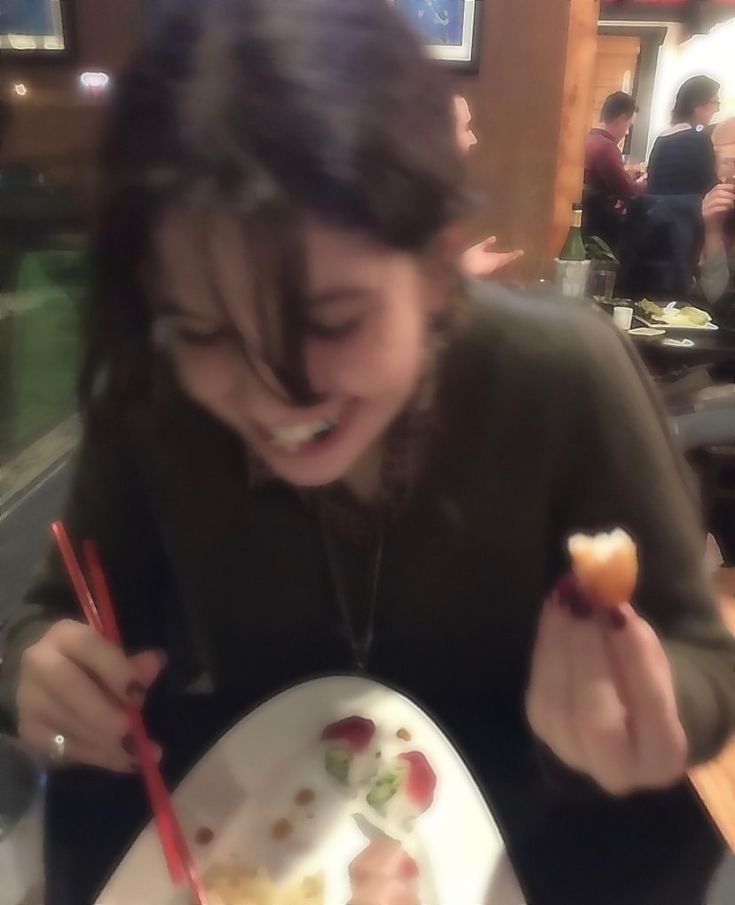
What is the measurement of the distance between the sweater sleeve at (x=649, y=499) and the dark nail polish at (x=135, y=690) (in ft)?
1.06

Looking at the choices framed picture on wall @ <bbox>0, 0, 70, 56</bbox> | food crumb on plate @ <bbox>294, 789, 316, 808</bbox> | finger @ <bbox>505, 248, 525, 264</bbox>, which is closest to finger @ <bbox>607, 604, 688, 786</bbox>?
food crumb on plate @ <bbox>294, 789, 316, 808</bbox>

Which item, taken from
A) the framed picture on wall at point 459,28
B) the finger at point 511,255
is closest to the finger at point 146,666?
the finger at point 511,255

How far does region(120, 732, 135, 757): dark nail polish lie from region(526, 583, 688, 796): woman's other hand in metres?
0.25

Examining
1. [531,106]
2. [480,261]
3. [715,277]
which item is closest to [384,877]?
[480,261]

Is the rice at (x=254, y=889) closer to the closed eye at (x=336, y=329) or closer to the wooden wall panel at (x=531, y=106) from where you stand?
the closed eye at (x=336, y=329)

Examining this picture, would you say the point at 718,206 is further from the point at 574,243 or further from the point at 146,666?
the point at 146,666

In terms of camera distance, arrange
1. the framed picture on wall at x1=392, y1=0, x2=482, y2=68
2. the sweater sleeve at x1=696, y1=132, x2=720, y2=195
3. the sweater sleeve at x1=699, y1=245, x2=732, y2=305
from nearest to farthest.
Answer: the framed picture on wall at x1=392, y1=0, x2=482, y2=68
the sweater sleeve at x1=699, y1=245, x2=732, y2=305
the sweater sleeve at x1=696, y1=132, x2=720, y2=195

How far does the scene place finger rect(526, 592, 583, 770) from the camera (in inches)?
18.1

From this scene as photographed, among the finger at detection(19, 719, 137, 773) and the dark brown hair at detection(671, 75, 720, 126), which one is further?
the dark brown hair at detection(671, 75, 720, 126)

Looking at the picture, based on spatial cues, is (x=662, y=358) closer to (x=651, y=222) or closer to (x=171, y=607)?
(x=651, y=222)

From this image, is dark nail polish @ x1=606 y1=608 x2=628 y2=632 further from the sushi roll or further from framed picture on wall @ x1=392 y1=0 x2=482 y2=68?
framed picture on wall @ x1=392 y1=0 x2=482 y2=68

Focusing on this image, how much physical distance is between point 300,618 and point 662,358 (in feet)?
4.80

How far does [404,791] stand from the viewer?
0.57 meters

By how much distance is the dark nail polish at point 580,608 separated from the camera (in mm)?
447
